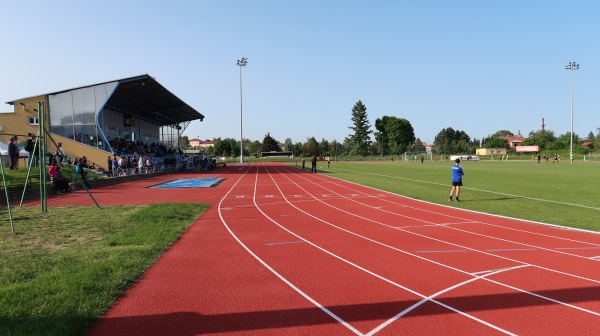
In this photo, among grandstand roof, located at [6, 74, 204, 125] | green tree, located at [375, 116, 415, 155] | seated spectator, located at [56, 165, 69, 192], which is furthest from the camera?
green tree, located at [375, 116, 415, 155]

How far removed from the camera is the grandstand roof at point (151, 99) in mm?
32866

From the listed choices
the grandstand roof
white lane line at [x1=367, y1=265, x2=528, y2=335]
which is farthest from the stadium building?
white lane line at [x1=367, y1=265, x2=528, y2=335]

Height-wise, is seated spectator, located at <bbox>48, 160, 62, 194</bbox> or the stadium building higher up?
the stadium building

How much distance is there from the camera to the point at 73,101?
32.1 meters

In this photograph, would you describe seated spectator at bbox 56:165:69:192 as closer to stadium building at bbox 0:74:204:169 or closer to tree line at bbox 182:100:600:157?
stadium building at bbox 0:74:204:169

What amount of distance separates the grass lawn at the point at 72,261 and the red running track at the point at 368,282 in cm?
30

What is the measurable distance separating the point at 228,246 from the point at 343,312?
3.78 m

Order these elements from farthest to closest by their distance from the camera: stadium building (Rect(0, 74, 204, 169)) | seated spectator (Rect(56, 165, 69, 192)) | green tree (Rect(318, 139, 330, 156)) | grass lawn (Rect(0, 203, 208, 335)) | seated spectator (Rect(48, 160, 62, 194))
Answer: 1. green tree (Rect(318, 139, 330, 156))
2. stadium building (Rect(0, 74, 204, 169))
3. seated spectator (Rect(56, 165, 69, 192))
4. seated spectator (Rect(48, 160, 62, 194))
5. grass lawn (Rect(0, 203, 208, 335))

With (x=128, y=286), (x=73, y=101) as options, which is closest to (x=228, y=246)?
(x=128, y=286)

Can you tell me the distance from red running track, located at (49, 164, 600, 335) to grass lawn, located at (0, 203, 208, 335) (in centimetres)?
30

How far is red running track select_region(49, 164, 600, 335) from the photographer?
13.8 feet

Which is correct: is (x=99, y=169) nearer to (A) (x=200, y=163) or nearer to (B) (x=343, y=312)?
(A) (x=200, y=163)

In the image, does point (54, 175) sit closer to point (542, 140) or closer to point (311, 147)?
point (311, 147)

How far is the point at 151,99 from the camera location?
136 feet
